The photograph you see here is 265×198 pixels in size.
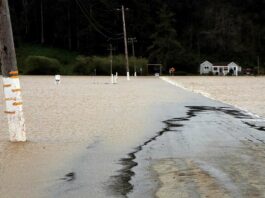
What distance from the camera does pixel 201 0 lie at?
5527 inches

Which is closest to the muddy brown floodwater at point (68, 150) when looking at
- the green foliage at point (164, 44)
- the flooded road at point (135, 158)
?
the flooded road at point (135, 158)

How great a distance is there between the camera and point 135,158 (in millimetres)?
9414

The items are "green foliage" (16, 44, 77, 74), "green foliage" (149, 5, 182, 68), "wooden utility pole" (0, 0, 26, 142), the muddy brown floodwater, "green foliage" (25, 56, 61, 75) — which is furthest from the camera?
"green foliage" (16, 44, 77, 74)

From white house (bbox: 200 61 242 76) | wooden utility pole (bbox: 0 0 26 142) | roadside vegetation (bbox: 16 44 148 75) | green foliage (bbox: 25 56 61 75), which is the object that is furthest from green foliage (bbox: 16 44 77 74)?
wooden utility pole (bbox: 0 0 26 142)

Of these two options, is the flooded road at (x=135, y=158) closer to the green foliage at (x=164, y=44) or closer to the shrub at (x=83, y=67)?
the shrub at (x=83, y=67)

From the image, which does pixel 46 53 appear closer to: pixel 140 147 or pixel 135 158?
pixel 140 147

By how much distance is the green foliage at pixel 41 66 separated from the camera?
9743 cm

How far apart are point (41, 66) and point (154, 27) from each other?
37113mm

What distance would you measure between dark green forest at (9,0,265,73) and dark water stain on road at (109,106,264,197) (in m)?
93.8

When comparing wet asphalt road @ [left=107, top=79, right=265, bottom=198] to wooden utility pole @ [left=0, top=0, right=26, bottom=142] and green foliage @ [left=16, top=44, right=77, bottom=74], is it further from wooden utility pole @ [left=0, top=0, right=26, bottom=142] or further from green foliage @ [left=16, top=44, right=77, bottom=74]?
green foliage @ [left=16, top=44, right=77, bottom=74]

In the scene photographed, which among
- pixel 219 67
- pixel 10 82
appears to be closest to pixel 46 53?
pixel 219 67

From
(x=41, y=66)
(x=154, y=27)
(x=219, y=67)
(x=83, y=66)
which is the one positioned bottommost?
(x=219, y=67)

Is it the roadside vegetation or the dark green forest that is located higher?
the dark green forest

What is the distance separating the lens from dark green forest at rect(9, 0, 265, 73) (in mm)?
123438
